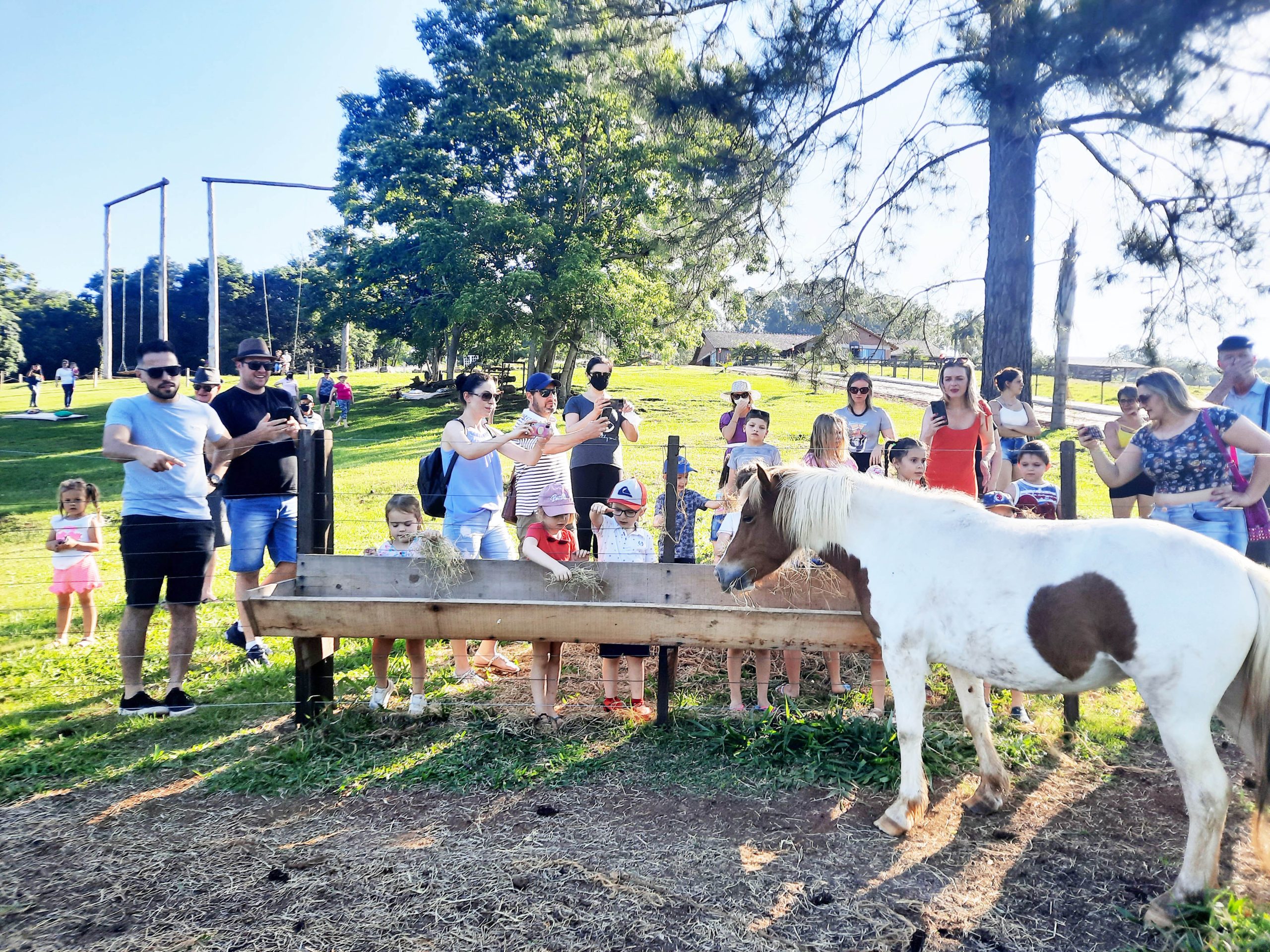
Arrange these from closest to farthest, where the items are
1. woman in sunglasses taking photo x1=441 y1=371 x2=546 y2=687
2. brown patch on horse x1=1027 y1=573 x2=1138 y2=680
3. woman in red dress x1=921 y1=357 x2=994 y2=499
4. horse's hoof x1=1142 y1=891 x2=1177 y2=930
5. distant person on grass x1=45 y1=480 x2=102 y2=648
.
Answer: horse's hoof x1=1142 y1=891 x2=1177 y2=930
brown patch on horse x1=1027 y1=573 x2=1138 y2=680
woman in sunglasses taking photo x1=441 y1=371 x2=546 y2=687
woman in red dress x1=921 y1=357 x2=994 y2=499
distant person on grass x1=45 y1=480 x2=102 y2=648

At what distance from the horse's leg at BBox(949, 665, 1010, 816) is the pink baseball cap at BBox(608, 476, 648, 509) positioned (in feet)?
Answer: 6.08

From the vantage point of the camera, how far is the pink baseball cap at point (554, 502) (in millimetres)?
4344

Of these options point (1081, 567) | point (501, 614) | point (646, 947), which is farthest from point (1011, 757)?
point (501, 614)

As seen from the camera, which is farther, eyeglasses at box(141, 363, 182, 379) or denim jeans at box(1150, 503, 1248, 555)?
eyeglasses at box(141, 363, 182, 379)

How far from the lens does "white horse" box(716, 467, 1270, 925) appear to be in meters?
2.71

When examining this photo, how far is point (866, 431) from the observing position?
5344 millimetres

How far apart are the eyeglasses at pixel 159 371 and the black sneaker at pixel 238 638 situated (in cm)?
202

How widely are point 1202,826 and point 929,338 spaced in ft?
25.4

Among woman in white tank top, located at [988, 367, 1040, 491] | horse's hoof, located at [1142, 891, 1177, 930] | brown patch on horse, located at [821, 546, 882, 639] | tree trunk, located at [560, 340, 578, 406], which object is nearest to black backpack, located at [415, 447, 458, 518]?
brown patch on horse, located at [821, 546, 882, 639]

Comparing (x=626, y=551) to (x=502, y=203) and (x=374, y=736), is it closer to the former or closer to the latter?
(x=374, y=736)

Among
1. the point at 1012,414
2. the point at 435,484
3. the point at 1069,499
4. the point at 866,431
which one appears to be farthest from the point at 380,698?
the point at 1012,414

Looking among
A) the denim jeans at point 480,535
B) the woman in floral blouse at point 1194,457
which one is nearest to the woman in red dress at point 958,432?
the woman in floral blouse at point 1194,457

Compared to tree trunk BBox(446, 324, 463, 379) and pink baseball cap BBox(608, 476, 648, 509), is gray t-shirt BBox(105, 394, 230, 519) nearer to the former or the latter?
pink baseball cap BBox(608, 476, 648, 509)

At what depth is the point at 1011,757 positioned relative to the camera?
393 centimetres
